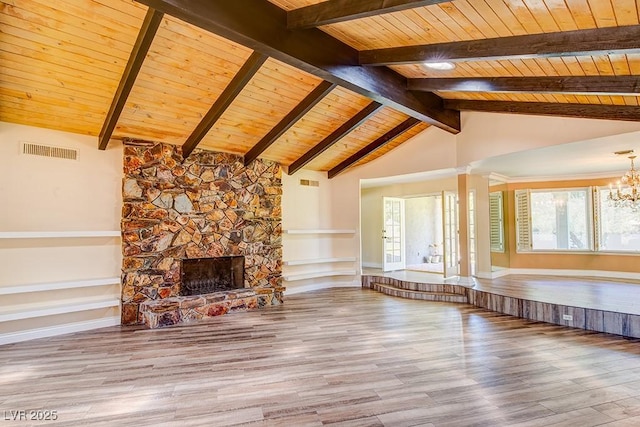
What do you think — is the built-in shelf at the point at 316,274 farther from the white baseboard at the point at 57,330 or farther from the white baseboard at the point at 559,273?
the white baseboard at the point at 57,330

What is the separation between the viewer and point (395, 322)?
16.8 feet

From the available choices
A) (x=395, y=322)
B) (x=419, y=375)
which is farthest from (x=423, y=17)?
(x=395, y=322)

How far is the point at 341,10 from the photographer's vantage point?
2898 millimetres

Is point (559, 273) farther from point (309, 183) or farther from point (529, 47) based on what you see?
point (529, 47)

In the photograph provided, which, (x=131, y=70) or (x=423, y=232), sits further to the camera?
(x=423, y=232)

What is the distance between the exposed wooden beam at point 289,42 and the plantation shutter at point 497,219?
479cm

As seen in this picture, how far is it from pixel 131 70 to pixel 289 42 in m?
1.74

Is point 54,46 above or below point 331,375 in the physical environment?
above

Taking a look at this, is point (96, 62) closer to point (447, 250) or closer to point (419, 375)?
point (419, 375)

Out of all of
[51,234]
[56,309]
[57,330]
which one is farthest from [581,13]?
[57,330]

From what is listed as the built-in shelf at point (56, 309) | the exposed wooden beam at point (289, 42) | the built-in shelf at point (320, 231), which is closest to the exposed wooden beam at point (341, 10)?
the exposed wooden beam at point (289, 42)

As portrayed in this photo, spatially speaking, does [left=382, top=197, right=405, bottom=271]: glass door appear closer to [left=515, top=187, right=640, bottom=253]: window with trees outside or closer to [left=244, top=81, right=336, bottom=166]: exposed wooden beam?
[left=515, top=187, right=640, bottom=253]: window with trees outside

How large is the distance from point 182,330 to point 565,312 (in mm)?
5583

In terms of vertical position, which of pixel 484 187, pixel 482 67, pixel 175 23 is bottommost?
pixel 484 187
